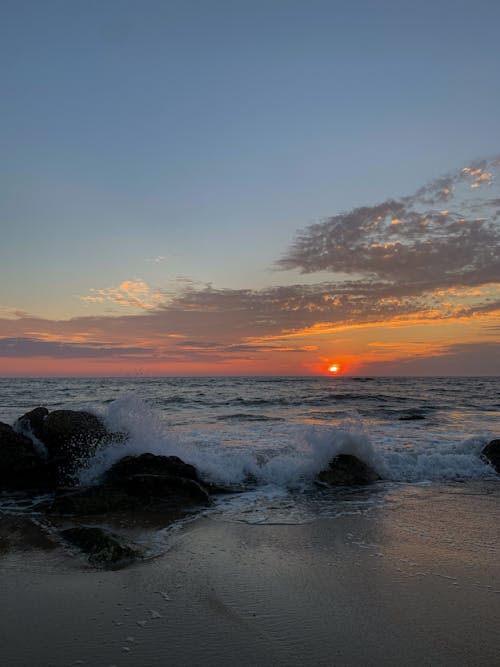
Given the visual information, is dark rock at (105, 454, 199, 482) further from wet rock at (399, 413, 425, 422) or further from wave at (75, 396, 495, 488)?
wet rock at (399, 413, 425, 422)

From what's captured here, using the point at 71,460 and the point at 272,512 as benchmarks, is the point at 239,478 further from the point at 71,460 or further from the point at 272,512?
the point at 71,460

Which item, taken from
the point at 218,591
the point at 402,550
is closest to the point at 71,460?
the point at 218,591

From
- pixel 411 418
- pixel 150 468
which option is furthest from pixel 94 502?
pixel 411 418

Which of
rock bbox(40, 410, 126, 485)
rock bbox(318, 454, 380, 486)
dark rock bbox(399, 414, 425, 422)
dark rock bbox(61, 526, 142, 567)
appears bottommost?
dark rock bbox(399, 414, 425, 422)

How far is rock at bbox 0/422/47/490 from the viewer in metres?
8.82

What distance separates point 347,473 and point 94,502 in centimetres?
492

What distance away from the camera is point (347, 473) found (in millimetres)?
9461

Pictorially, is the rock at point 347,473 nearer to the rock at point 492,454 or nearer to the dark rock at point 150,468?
the dark rock at point 150,468

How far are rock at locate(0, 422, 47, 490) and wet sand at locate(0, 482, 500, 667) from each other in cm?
336

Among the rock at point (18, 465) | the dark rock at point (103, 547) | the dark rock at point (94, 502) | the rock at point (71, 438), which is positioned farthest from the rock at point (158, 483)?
the dark rock at point (103, 547)

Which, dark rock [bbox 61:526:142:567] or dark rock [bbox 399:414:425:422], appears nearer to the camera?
dark rock [bbox 61:526:142:567]

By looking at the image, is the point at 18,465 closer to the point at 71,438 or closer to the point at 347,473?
the point at 71,438

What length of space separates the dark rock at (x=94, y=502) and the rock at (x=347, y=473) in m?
3.94

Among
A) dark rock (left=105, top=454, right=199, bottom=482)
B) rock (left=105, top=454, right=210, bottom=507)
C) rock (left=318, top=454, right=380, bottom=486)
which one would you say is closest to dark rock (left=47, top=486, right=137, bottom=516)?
rock (left=105, top=454, right=210, bottom=507)
